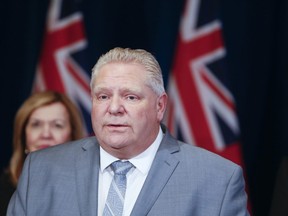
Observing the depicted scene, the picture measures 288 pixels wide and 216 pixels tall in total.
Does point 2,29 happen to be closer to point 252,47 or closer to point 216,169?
point 252,47

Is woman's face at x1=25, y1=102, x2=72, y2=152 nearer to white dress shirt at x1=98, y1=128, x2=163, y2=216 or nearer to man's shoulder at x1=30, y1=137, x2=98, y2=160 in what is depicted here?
man's shoulder at x1=30, y1=137, x2=98, y2=160

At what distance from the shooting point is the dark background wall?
3.71m

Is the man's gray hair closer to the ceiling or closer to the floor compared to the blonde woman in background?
closer to the ceiling

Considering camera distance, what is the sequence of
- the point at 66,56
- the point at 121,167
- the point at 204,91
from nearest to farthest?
the point at 121,167 → the point at 204,91 → the point at 66,56

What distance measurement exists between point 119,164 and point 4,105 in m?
1.85

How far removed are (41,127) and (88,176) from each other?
3.31 feet

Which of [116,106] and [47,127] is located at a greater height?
[116,106]

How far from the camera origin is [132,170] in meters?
2.23

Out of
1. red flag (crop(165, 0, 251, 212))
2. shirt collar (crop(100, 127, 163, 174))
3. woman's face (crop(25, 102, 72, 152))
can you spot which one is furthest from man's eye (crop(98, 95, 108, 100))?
red flag (crop(165, 0, 251, 212))

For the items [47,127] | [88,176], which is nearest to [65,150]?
[88,176]

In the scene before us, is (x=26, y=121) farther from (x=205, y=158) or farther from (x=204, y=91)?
(x=205, y=158)

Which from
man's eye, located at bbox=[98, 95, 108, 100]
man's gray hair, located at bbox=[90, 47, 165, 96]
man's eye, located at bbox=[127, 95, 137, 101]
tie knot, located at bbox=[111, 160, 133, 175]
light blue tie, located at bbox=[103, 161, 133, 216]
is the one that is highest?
man's gray hair, located at bbox=[90, 47, 165, 96]

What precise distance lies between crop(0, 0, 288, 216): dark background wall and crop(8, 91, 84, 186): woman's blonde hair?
0.63m

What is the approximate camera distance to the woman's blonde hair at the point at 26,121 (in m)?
3.14
